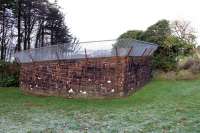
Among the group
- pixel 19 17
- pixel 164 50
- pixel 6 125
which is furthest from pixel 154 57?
pixel 19 17

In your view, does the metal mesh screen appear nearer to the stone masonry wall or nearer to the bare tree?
the stone masonry wall

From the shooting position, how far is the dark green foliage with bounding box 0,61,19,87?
2094cm

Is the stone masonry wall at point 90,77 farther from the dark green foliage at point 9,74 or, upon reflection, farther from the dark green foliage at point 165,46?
the dark green foliage at point 9,74

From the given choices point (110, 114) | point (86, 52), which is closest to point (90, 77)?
point (86, 52)

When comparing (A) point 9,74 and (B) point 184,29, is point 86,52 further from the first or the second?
(B) point 184,29

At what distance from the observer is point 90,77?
13.1 meters

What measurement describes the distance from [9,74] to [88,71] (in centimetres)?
1044

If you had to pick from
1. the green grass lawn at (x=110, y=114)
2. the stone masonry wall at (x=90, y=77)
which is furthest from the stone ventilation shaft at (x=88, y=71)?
the green grass lawn at (x=110, y=114)

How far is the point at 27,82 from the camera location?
1738 centimetres

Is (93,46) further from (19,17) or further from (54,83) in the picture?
(19,17)

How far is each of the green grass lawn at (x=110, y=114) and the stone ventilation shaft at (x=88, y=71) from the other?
1.93 ft

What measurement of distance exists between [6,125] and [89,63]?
18.4 ft

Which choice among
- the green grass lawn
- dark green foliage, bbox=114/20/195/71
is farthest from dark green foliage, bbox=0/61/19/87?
dark green foliage, bbox=114/20/195/71

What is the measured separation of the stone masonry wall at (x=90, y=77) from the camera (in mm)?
12703
